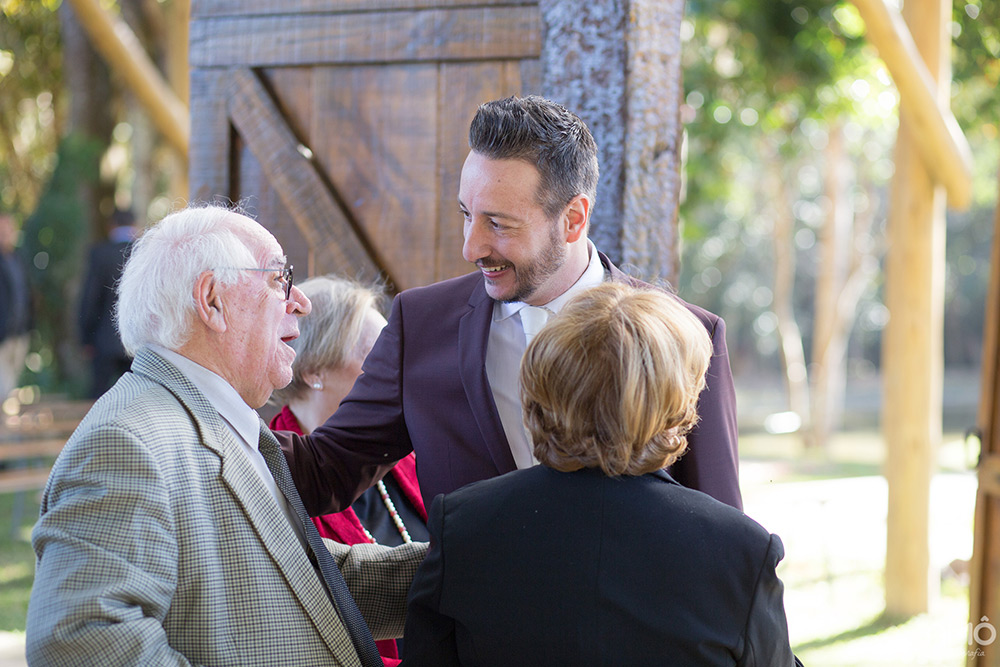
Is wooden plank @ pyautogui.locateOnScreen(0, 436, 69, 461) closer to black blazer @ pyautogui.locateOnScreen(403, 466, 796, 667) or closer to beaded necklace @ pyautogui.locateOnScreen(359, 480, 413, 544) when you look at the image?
beaded necklace @ pyautogui.locateOnScreen(359, 480, 413, 544)

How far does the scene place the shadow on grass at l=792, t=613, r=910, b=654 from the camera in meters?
5.98

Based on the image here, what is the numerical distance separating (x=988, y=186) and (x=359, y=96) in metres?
23.8

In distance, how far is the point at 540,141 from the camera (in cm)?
200

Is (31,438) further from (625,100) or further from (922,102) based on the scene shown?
(922,102)

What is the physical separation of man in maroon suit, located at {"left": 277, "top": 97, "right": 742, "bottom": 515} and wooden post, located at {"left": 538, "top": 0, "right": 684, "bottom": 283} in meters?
0.39

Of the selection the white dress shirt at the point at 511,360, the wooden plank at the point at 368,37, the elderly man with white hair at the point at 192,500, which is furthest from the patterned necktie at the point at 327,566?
the wooden plank at the point at 368,37

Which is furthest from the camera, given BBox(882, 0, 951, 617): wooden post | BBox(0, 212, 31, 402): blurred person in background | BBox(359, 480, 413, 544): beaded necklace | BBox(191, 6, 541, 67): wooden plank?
BBox(0, 212, 31, 402): blurred person in background

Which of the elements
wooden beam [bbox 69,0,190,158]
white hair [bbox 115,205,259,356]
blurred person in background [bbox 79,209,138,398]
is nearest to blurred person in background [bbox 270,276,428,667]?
white hair [bbox 115,205,259,356]

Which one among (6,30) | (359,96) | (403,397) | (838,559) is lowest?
(838,559)

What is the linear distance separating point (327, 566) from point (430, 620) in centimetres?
34

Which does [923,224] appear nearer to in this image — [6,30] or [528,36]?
[528,36]

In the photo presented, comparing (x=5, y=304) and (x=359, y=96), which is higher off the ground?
(x=359, y=96)

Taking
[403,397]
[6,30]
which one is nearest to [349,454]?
[403,397]

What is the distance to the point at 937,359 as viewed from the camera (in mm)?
6480
